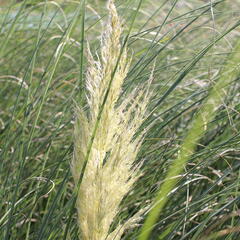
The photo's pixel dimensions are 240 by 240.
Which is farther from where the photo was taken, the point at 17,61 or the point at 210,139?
the point at 17,61

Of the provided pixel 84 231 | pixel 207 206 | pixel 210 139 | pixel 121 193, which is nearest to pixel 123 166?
pixel 121 193

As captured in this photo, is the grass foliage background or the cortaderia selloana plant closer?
the cortaderia selloana plant

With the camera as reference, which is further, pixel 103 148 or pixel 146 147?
pixel 146 147

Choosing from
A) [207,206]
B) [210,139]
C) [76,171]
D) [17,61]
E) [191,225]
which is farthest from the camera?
[17,61]

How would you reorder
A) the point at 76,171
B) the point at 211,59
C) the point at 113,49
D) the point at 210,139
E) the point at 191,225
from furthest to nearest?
the point at 211,59 → the point at 210,139 → the point at 191,225 → the point at 76,171 → the point at 113,49

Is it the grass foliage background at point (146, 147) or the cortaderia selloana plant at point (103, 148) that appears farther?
the grass foliage background at point (146, 147)

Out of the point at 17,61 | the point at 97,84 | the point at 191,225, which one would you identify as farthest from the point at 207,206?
the point at 17,61

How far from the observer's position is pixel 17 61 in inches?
134

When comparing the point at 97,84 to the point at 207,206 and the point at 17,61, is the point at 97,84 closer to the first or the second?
the point at 207,206

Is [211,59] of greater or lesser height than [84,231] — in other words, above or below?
above

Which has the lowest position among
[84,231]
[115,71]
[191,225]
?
[191,225]

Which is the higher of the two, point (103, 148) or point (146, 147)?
point (103, 148)

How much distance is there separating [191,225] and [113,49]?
1.05m

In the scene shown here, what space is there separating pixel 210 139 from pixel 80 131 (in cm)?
108
